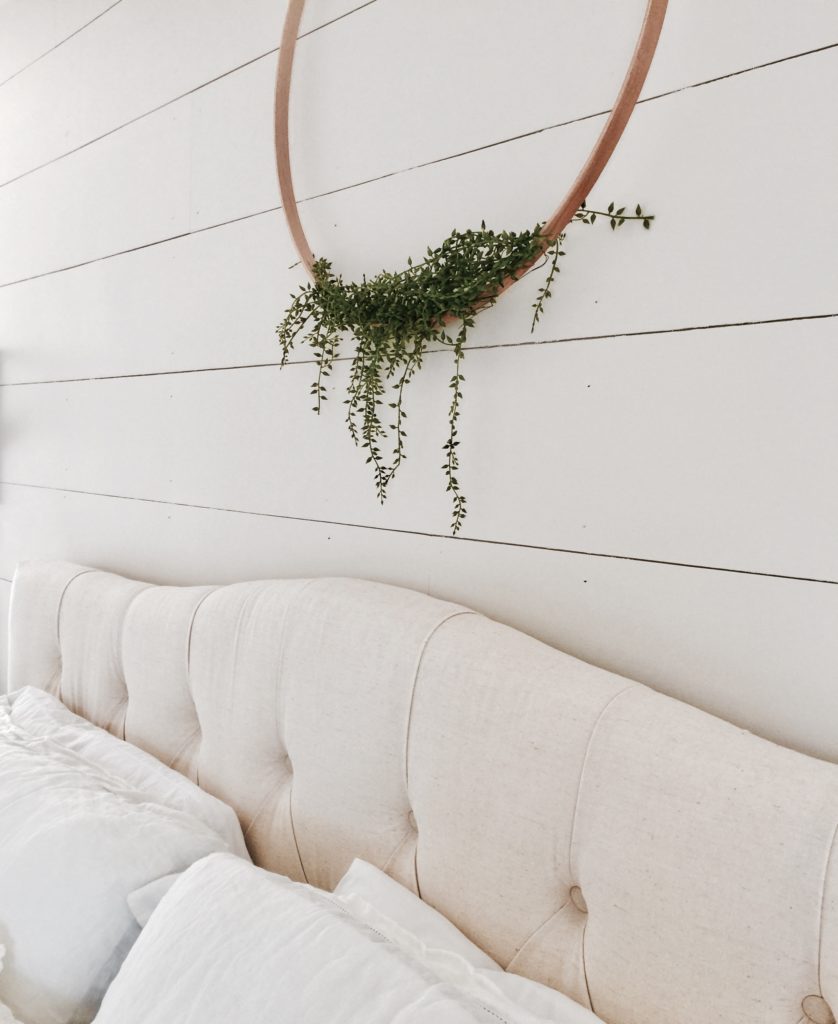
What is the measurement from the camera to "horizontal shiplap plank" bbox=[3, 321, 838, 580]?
746 mm

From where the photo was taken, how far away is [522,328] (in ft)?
3.11

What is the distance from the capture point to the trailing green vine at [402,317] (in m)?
0.90

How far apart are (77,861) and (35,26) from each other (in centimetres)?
179

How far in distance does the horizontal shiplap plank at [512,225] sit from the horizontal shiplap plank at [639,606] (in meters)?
0.25

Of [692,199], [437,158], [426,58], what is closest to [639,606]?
[692,199]

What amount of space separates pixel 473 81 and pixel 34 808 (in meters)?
1.00

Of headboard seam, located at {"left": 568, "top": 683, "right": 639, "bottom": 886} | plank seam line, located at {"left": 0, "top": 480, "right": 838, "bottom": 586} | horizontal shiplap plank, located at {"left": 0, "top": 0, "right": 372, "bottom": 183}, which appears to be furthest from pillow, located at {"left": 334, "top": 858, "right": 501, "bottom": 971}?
horizontal shiplap plank, located at {"left": 0, "top": 0, "right": 372, "bottom": 183}

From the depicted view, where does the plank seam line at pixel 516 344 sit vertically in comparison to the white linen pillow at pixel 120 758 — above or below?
above

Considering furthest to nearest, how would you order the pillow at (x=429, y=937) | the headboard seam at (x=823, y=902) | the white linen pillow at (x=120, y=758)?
the white linen pillow at (x=120, y=758) < the pillow at (x=429, y=937) < the headboard seam at (x=823, y=902)

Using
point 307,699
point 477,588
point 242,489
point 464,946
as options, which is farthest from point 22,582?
point 464,946

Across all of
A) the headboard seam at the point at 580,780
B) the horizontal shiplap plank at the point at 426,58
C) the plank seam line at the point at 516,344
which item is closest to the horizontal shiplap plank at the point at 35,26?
the horizontal shiplap plank at the point at 426,58

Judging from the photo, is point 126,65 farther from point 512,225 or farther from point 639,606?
point 639,606

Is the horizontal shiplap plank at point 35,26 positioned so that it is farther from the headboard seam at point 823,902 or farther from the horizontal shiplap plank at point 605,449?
the headboard seam at point 823,902

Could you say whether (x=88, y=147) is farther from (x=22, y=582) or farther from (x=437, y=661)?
(x=437, y=661)
